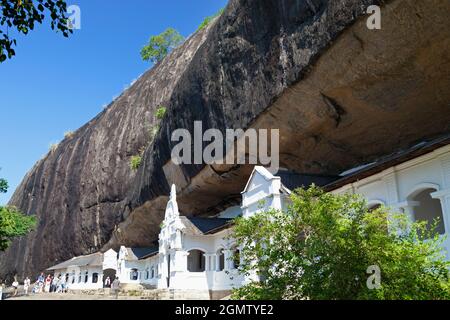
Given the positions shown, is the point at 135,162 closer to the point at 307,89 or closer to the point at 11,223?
the point at 11,223

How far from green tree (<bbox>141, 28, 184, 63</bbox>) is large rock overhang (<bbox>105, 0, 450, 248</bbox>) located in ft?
106

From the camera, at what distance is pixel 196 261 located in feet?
78.2

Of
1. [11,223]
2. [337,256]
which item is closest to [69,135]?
[11,223]

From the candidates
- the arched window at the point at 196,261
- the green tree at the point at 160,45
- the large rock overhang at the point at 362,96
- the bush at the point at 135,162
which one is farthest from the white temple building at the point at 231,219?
the green tree at the point at 160,45

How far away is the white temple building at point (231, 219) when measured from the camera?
11.3 metres

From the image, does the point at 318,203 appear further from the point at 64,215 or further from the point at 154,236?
the point at 64,215

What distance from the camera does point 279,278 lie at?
6.53 meters

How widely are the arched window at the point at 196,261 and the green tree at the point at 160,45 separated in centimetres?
3230

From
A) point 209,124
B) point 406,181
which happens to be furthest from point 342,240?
point 209,124

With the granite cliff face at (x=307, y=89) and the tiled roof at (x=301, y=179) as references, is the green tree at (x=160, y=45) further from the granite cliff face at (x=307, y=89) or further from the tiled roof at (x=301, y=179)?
the tiled roof at (x=301, y=179)

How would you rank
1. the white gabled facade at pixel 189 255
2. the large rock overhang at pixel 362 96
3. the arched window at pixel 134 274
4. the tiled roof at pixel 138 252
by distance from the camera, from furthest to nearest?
1. the arched window at pixel 134 274
2. the tiled roof at pixel 138 252
3. the white gabled facade at pixel 189 255
4. the large rock overhang at pixel 362 96

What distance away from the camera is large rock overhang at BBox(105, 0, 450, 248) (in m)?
11.5

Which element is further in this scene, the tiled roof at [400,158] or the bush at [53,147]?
the bush at [53,147]

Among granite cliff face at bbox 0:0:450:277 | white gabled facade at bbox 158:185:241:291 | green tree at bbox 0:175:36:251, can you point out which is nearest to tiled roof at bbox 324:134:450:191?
granite cliff face at bbox 0:0:450:277
